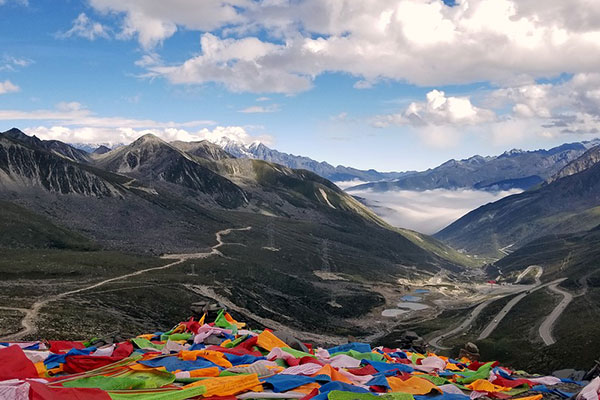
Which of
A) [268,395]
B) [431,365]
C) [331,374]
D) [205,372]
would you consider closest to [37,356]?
[205,372]

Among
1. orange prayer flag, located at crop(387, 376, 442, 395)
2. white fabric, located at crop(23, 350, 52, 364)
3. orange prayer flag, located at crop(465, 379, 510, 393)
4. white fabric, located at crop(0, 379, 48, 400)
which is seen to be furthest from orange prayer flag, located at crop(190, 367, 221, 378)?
orange prayer flag, located at crop(465, 379, 510, 393)

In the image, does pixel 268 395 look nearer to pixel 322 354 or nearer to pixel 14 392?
pixel 14 392

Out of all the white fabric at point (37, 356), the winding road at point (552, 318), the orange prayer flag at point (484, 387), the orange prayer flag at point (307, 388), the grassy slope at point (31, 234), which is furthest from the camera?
the grassy slope at point (31, 234)

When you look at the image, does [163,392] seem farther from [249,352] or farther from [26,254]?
[26,254]

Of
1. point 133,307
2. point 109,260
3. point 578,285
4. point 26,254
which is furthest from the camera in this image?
point 578,285

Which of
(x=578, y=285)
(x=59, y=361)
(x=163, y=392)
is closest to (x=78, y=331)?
(x=59, y=361)

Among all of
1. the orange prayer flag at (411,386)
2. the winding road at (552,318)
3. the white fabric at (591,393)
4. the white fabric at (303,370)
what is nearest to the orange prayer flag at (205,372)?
the white fabric at (303,370)

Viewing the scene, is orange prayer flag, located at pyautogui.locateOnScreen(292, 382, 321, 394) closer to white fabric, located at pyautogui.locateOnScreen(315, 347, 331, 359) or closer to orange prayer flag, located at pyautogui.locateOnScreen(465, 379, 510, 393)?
orange prayer flag, located at pyautogui.locateOnScreen(465, 379, 510, 393)

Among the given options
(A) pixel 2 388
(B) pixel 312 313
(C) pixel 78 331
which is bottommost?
(B) pixel 312 313

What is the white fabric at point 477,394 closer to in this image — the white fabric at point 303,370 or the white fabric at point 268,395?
the white fabric at point 303,370
